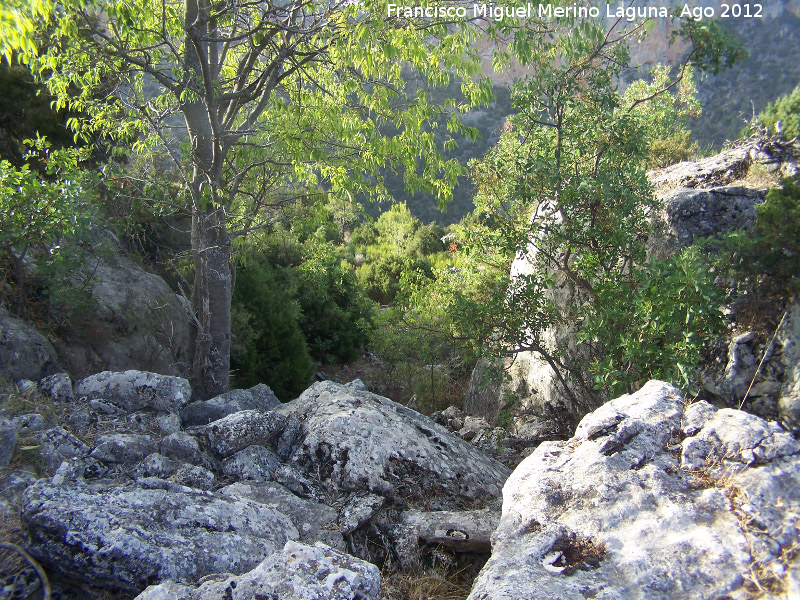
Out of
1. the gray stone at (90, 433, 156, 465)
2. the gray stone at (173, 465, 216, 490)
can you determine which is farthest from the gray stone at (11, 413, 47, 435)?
the gray stone at (173, 465, 216, 490)

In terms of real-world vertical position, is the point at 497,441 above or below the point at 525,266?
below

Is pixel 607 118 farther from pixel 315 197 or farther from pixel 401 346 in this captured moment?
pixel 401 346

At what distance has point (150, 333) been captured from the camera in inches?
240

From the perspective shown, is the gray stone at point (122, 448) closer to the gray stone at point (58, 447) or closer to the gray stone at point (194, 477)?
the gray stone at point (58, 447)

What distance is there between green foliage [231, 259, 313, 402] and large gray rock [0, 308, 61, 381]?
11.1 feet

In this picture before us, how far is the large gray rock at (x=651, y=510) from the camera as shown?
201 centimetres

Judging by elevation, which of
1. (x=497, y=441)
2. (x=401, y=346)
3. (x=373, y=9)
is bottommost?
(x=497, y=441)

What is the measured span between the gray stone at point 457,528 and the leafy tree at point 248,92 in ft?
11.3

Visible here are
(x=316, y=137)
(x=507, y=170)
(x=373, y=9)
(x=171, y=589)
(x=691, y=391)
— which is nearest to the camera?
(x=171, y=589)

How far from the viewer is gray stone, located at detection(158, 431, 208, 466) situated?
12.0ft

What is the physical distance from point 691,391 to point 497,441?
2660 mm

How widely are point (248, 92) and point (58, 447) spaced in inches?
158

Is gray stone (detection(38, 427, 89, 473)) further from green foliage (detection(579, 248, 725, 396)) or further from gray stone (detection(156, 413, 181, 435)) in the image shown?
green foliage (detection(579, 248, 725, 396))

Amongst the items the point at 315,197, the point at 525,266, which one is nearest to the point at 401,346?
the point at 525,266
